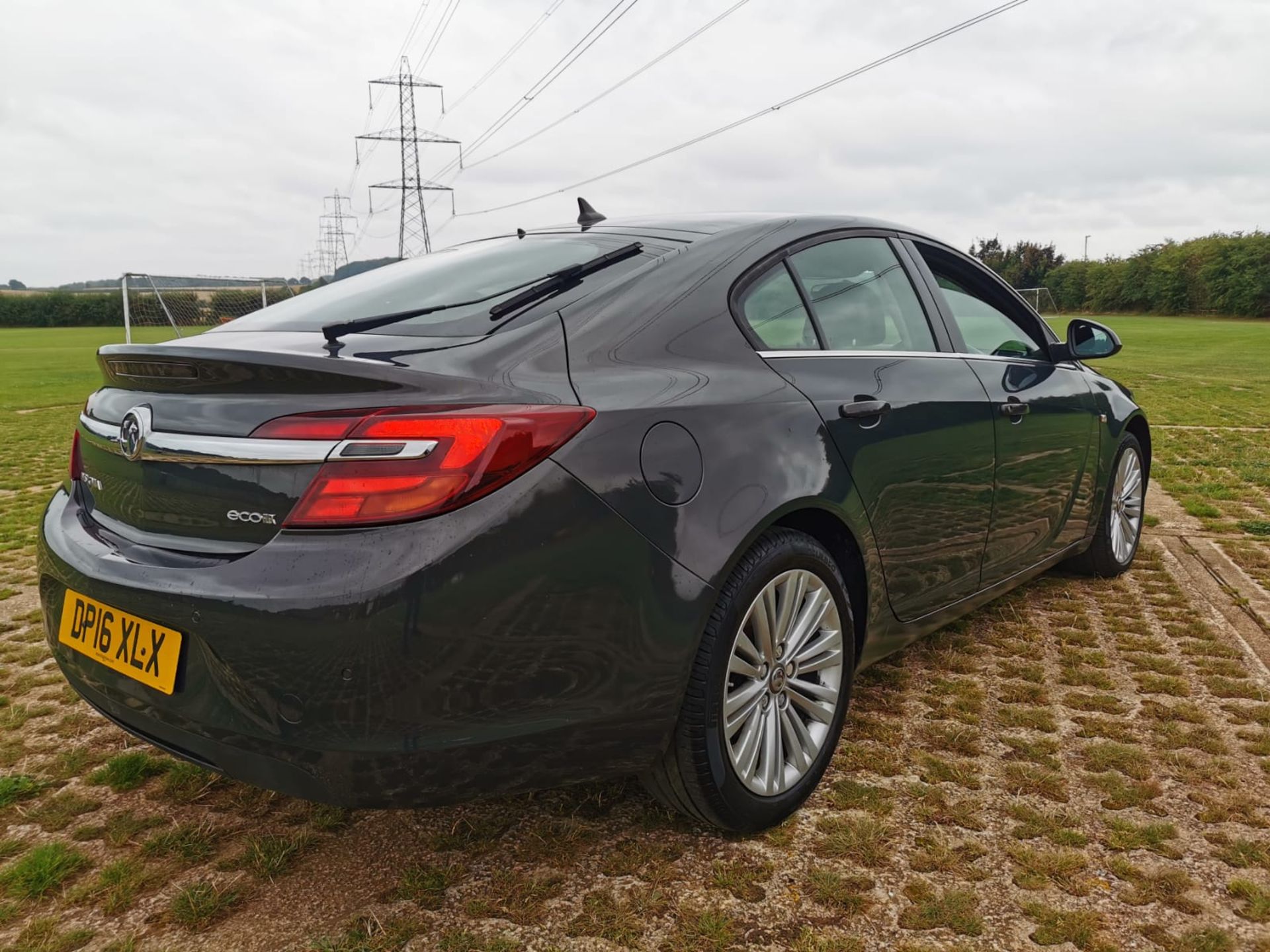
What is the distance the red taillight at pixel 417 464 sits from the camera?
5.96ft

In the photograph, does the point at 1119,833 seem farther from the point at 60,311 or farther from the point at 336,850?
the point at 60,311

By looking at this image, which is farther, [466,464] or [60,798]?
[60,798]

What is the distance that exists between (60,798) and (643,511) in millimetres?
1884

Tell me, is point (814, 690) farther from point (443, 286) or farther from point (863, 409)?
point (443, 286)

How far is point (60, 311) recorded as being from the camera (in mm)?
60000

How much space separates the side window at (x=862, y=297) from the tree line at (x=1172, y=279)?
40.5 metres

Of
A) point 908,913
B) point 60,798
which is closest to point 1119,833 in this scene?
point 908,913

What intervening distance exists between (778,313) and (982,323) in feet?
4.15

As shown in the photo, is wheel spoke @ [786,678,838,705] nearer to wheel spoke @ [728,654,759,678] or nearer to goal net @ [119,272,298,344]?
wheel spoke @ [728,654,759,678]

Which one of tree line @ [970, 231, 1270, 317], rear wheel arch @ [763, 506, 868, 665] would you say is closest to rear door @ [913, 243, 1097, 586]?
rear wheel arch @ [763, 506, 868, 665]

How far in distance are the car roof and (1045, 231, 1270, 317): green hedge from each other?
167 feet

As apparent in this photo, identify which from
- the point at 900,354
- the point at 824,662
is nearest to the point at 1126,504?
the point at 900,354

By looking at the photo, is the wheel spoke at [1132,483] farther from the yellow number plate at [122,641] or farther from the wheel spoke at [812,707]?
the yellow number plate at [122,641]

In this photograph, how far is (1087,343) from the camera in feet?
13.1
